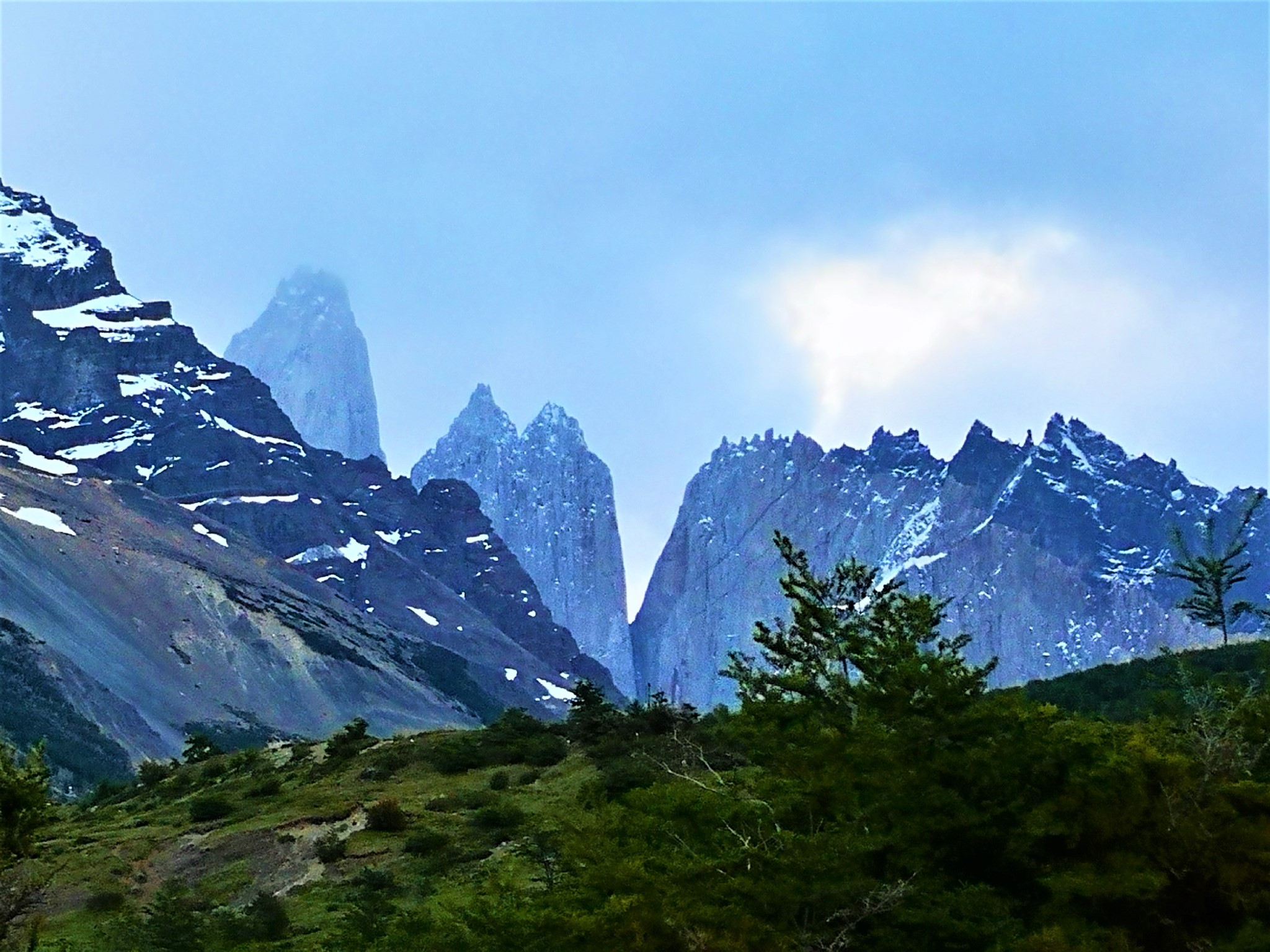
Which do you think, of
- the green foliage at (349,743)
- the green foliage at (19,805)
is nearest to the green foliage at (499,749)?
the green foliage at (349,743)

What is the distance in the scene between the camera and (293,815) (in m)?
33.5

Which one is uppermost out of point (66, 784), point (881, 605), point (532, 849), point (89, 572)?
point (89, 572)

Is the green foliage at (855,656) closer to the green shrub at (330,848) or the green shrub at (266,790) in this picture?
the green shrub at (330,848)

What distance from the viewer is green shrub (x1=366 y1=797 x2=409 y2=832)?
31141 mm

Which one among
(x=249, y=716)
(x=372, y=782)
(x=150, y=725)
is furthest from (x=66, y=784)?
(x=372, y=782)

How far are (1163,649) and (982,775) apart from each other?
31134mm

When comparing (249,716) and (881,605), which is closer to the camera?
(881,605)

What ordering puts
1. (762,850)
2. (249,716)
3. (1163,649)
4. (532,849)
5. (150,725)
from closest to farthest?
(762,850)
(532,849)
(1163,649)
(150,725)
(249,716)

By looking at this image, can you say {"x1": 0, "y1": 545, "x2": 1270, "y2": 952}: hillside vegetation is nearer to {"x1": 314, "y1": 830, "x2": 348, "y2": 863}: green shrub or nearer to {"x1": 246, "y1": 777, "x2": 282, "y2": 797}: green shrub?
{"x1": 314, "y1": 830, "x2": 348, "y2": 863}: green shrub

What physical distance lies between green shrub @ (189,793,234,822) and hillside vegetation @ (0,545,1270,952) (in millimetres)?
5084

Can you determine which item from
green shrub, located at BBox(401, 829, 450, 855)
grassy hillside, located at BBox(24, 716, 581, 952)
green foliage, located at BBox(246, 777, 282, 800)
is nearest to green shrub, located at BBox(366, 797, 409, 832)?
grassy hillside, located at BBox(24, 716, 581, 952)

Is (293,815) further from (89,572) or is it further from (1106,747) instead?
(89,572)

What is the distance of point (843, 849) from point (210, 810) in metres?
24.5

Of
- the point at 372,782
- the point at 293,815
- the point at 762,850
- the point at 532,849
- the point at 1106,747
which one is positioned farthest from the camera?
the point at 372,782
